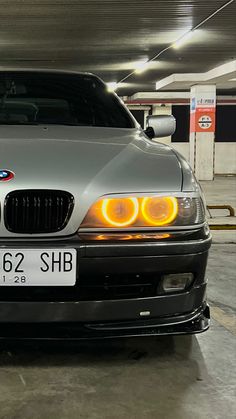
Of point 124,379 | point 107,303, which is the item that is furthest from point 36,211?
point 124,379

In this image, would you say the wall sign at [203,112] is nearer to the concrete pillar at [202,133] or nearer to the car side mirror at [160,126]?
the concrete pillar at [202,133]

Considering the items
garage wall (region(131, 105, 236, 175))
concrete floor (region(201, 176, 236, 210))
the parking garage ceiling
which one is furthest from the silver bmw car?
garage wall (region(131, 105, 236, 175))

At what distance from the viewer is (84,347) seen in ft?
7.70

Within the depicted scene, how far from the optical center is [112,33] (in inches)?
416

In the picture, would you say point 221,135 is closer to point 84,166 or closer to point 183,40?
point 183,40

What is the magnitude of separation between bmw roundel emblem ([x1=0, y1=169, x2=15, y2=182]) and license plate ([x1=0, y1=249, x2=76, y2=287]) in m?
0.26

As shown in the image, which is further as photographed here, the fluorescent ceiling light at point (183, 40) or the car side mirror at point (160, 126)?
the fluorescent ceiling light at point (183, 40)

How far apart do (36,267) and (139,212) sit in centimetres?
42

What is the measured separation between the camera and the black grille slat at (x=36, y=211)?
1.89 metres

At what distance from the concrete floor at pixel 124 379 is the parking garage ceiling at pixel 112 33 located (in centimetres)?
682

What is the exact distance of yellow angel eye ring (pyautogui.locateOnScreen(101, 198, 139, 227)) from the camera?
193cm

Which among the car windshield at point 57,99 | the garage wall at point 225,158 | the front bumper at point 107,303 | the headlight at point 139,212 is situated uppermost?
the car windshield at point 57,99

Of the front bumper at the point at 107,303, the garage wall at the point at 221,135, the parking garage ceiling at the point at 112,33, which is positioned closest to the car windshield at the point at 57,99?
the front bumper at the point at 107,303

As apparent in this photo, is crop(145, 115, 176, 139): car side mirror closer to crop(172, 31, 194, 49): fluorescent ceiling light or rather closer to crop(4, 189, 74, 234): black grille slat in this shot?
crop(4, 189, 74, 234): black grille slat
